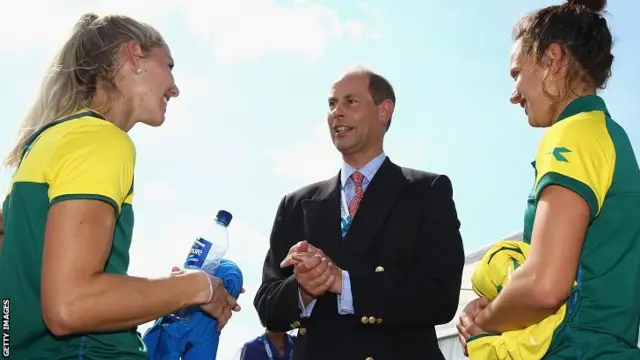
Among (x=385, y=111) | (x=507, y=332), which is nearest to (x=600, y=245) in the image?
(x=507, y=332)

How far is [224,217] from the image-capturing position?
349cm

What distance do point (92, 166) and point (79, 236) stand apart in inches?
8.4

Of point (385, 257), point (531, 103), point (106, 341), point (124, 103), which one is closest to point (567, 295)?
point (531, 103)

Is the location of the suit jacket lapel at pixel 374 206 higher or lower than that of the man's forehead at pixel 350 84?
lower

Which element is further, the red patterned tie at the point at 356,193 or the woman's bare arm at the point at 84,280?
the red patterned tie at the point at 356,193

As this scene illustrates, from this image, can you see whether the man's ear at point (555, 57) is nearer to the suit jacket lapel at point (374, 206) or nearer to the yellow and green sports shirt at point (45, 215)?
the yellow and green sports shirt at point (45, 215)

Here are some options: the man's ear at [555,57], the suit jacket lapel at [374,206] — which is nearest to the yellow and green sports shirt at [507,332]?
the man's ear at [555,57]

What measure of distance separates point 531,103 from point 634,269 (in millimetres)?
673

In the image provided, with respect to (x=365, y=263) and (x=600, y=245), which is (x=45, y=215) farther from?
(x=365, y=263)

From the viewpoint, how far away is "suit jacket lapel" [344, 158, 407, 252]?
4289 millimetres

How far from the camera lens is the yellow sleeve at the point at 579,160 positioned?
240cm

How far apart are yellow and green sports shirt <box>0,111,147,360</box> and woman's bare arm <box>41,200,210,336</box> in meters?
0.09

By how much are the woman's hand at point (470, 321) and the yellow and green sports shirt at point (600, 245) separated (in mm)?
293

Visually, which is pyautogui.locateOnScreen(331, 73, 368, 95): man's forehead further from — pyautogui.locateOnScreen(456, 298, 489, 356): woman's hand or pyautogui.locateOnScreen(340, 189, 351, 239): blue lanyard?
pyautogui.locateOnScreen(456, 298, 489, 356): woman's hand
